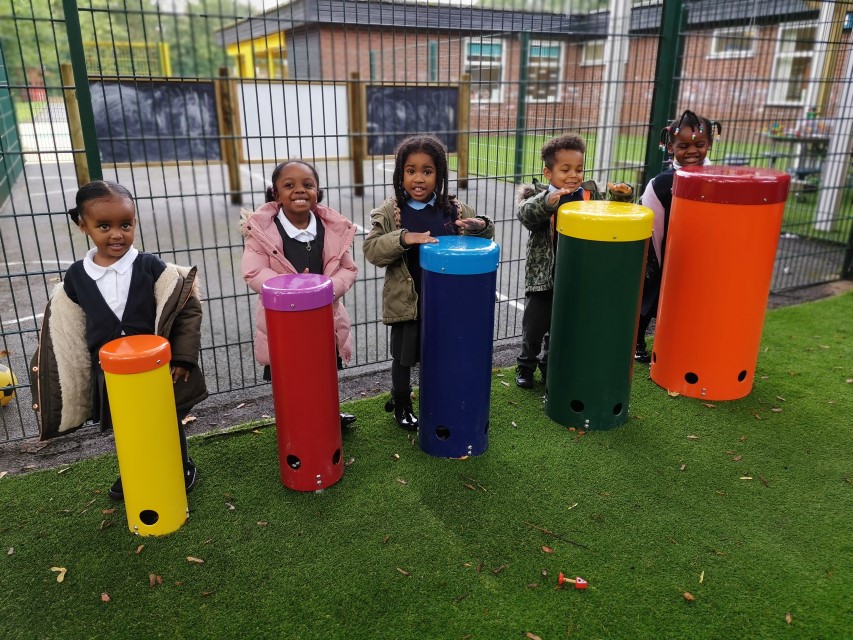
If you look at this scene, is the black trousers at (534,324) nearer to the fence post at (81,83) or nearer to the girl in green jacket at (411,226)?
the girl in green jacket at (411,226)

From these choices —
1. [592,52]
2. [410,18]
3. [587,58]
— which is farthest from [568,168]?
[592,52]

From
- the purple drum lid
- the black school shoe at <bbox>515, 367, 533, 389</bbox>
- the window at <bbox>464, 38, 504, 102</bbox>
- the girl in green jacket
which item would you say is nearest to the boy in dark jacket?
the black school shoe at <bbox>515, 367, 533, 389</bbox>

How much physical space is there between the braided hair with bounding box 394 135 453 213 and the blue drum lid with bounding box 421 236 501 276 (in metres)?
0.36

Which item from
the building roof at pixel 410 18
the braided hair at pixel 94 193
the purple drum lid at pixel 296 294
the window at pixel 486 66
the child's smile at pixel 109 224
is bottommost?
the purple drum lid at pixel 296 294

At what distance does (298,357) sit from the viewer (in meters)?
2.77

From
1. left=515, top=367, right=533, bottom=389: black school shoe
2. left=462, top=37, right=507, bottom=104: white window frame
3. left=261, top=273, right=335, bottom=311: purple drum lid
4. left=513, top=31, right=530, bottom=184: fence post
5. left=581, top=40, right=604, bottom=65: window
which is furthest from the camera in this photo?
left=581, top=40, right=604, bottom=65: window

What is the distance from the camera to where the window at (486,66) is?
4418mm

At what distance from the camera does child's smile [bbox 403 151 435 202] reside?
3109 mm

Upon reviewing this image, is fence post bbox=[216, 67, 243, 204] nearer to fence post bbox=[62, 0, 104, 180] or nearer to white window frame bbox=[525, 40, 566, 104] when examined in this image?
white window frame bbox=[525, 40, 566, 104]

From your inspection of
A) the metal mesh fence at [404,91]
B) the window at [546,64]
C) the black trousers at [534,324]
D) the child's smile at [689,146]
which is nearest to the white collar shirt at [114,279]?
the metal mesh fence at [404,91]

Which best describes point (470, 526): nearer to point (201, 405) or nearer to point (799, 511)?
point (799, 511)

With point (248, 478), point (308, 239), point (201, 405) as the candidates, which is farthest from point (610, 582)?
point (201, 405)

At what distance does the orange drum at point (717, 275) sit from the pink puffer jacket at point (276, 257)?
1971 millimetres

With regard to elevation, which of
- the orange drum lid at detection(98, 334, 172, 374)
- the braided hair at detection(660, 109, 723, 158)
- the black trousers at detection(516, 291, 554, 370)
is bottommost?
the black trousers at detection(516, 291, 554, 370)
